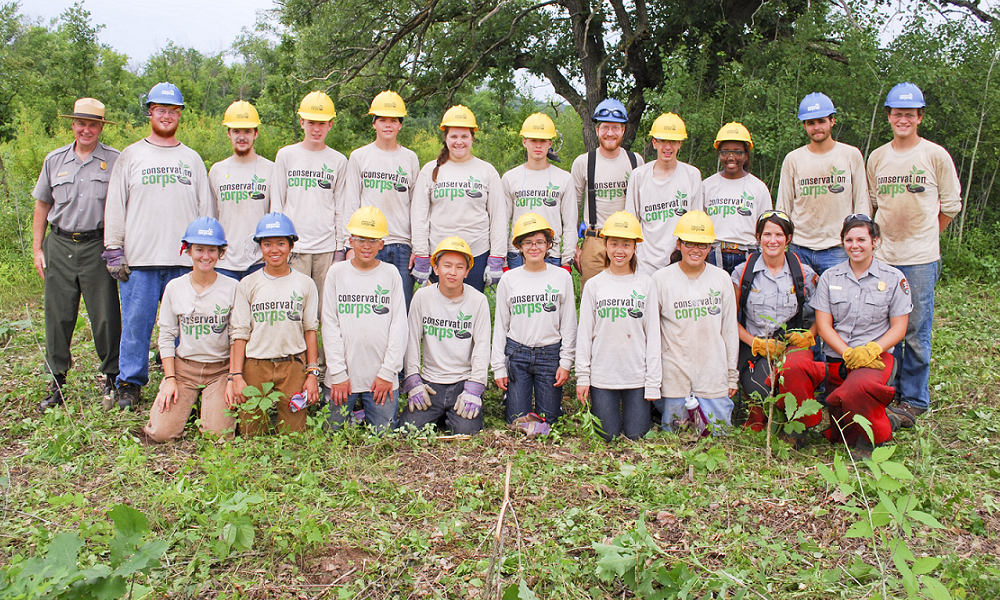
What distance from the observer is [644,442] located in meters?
4.90

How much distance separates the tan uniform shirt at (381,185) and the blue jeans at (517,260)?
921 mm

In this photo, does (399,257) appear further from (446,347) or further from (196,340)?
(196,340)

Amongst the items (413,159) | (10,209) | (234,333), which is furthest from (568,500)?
(10,209)

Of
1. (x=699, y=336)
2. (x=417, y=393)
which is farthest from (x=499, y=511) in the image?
(x=699, y=336)

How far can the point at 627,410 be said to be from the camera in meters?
5.25

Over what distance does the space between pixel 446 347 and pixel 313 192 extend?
1.59m

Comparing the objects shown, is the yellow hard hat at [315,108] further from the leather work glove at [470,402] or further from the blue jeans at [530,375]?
the leather work glove at [470,402]

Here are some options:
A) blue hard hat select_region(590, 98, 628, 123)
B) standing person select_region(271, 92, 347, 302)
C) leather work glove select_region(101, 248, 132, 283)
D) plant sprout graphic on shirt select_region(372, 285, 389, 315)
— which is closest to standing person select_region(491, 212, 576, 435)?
plant sprout graphic on shirt select_region(372, 285, 389, 315)

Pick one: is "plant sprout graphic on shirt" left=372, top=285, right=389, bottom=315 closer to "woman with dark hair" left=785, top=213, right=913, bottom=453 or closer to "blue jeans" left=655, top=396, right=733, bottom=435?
"blue jeans" left=655, top=396, right=733, bottom=435

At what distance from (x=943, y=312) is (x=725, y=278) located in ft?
14.7

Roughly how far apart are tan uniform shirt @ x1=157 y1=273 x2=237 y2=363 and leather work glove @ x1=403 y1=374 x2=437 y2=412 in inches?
54.8

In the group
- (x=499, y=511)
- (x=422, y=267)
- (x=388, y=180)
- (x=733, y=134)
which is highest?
(x=733, y=134)

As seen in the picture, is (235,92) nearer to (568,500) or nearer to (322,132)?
(322,132)

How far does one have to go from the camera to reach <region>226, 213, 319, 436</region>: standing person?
500 centimetres
